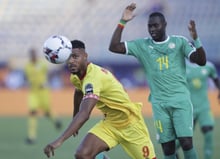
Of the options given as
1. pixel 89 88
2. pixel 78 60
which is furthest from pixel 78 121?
pixel 78 60

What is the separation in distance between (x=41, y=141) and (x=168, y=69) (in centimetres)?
800

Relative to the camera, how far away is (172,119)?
10.3 m

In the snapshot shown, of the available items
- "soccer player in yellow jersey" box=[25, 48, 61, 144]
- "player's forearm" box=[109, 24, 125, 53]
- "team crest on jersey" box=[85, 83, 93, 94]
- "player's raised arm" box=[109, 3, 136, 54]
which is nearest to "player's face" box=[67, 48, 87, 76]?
"team crest on jersey" box=[85, 83, 93, 94]

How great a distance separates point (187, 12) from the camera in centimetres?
3098

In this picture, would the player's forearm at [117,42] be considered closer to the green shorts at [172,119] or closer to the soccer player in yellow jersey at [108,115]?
the green shorts at [172,119]

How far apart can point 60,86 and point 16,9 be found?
5074 mm

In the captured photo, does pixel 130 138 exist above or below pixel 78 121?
below

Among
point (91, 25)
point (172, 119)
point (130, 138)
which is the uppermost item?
point (130, 138)

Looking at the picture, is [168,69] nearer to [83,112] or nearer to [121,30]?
[121,30]

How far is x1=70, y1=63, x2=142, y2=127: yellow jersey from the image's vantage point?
8.45 meters

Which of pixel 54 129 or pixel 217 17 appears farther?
pixel 217 17

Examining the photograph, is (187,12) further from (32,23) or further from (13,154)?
(13,154)

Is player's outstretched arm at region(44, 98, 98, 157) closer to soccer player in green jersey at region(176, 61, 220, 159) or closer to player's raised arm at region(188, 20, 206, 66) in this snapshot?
player's raised arm at region(188, 20, 206, 66)

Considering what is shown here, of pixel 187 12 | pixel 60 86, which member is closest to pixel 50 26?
pixel 60 86
